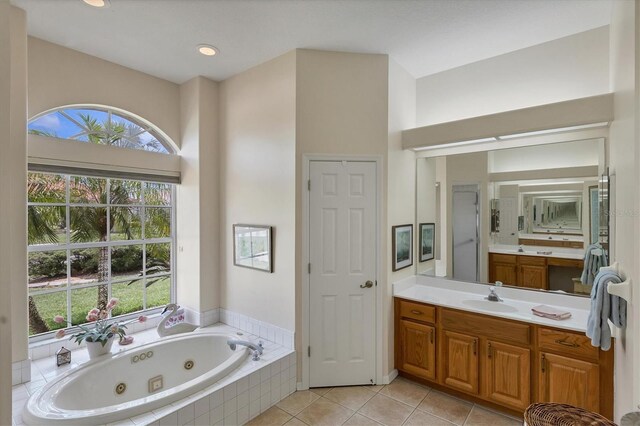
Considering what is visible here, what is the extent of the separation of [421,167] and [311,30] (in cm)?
167

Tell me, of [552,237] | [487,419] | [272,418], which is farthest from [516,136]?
[272,418]

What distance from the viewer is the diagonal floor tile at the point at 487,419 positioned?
2340mm

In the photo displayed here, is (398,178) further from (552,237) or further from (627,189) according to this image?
(627,189)

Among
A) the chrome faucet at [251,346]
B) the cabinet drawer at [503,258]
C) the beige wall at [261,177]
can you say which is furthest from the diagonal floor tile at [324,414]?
the cabinet drawer at [503,258]

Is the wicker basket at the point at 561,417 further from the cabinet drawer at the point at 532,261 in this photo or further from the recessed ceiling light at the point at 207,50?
the recessed ceiling light at the point at 207,50

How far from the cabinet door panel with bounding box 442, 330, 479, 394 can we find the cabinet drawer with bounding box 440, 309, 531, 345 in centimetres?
7

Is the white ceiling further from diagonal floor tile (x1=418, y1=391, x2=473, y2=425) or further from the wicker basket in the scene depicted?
diagonal floor tile (x1=418, y1=391, x2=473, y2=425)

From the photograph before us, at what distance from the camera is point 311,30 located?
248 cm

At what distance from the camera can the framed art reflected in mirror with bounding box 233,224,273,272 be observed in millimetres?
2959

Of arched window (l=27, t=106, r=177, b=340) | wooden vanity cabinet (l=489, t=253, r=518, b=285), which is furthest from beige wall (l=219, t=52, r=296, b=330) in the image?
wooden vanity cabinet (l=489, t=253, r=518, b=285)

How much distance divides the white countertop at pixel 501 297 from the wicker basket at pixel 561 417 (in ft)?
3.44

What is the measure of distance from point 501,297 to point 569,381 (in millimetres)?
785

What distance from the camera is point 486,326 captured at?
2455 mm

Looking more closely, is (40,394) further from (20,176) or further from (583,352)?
(583,352)
